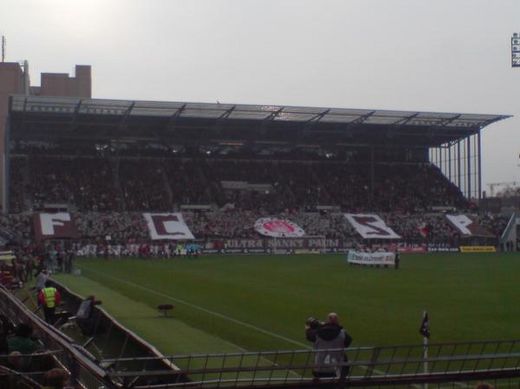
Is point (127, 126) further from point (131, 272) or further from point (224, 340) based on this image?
point (224, 340)

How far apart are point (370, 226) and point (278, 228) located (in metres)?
8.80

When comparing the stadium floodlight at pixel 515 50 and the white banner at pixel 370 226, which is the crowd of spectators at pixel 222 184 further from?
the stadium floodlight at pixel 515 50

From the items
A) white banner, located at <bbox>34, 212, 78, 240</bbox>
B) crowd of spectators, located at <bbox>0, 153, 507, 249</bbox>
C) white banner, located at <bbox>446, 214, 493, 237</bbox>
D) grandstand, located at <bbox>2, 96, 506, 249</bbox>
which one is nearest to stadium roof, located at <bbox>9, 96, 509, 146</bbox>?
grandstand, located at <bbox>2, 96, 506, 249</bbox>

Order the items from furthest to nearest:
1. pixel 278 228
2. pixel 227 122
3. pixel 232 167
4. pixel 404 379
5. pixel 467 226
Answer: pixel 232 167, pixel 467 226, pixel 278 228, pixel 227 122, pixel 404 379

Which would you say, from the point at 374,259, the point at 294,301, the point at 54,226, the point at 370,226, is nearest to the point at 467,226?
the point at 370,226

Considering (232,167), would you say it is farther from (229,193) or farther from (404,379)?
(404,379)

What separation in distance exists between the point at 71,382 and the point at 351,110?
63.9 meters

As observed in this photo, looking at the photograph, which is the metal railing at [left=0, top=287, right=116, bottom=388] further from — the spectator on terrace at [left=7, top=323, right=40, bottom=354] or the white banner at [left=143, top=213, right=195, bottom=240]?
the white banner at [left=143, top=213, right=195, bottom=240]

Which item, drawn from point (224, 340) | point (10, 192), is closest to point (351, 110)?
point (10, 192)

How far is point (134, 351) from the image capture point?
50.7ft

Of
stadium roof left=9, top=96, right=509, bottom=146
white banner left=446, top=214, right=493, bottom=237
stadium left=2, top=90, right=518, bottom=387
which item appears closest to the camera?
stadium left=2, top=90, right=518, bottom=387

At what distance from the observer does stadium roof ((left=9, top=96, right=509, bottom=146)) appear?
6794 centimetres

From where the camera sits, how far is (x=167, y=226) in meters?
72.2

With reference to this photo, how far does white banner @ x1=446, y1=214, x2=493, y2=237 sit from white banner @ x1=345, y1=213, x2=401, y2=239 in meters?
6.63
